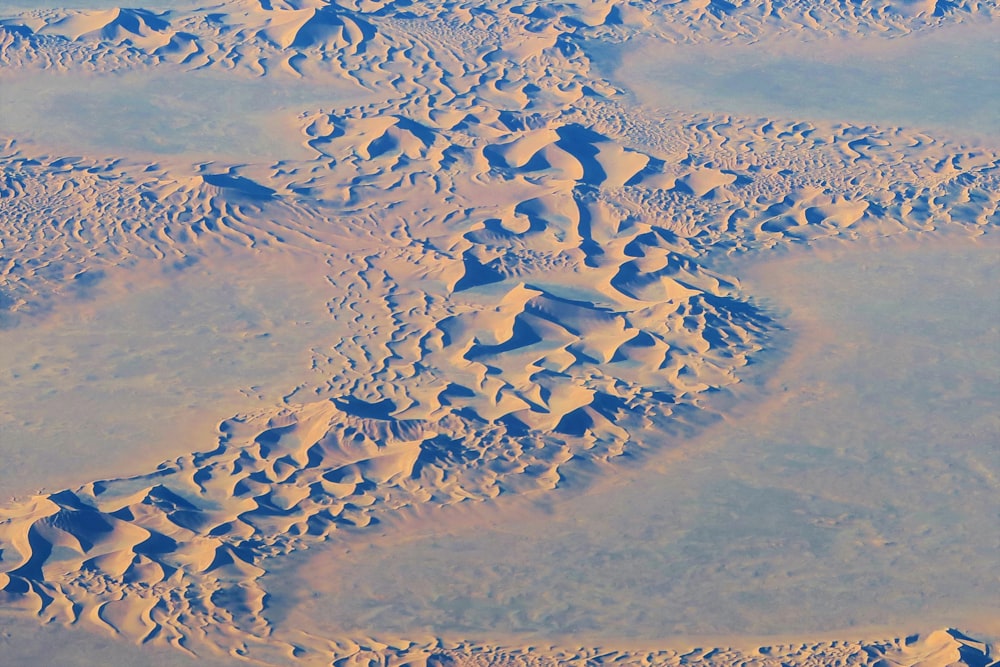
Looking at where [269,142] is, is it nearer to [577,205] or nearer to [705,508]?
[577,205]

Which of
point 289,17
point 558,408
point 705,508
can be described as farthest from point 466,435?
point 289,17

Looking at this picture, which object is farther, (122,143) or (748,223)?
(122,143)

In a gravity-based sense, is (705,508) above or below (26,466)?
above

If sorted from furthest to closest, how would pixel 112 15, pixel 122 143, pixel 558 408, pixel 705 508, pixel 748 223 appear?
pixel 112 15 < pixel 122 143 < pixel 748 223 < pixel 558 408 < pixel 705 508

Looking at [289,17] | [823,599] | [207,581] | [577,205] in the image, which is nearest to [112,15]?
[289,17]

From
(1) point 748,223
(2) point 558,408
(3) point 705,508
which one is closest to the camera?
(3) point 705,508

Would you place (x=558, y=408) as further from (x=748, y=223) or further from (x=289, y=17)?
(x=289, y=17)
